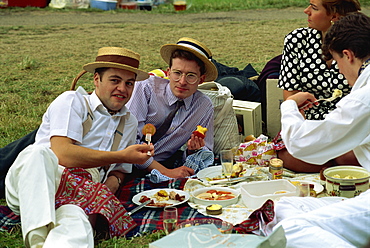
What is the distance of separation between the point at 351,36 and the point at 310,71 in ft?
6.43

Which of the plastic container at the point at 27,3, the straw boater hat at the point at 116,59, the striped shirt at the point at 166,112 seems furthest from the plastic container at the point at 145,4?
the straw boater hat at the point at 116,59

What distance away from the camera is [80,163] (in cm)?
425

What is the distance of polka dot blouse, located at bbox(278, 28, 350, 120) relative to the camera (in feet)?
18.7

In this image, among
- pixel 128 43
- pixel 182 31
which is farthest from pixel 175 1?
pixel 128 43

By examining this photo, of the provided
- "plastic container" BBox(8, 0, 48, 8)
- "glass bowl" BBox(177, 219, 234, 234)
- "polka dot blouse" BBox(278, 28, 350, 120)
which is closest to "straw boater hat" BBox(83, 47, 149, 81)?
"glass bowl" BBox(177, 219, 234, 234)

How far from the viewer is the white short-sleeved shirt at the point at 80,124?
14.2 feet

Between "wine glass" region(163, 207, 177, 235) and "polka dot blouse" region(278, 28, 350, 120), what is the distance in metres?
2.38

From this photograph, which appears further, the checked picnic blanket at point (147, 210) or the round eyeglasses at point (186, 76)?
the round eyeglasses at point (186, 76)

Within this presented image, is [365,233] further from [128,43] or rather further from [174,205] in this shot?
[128,43]

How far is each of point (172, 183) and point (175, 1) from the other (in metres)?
17.0

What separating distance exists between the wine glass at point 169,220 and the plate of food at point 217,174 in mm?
1006

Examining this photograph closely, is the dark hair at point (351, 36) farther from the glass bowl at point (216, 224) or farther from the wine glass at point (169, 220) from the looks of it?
the wine glass at point (169, 220)

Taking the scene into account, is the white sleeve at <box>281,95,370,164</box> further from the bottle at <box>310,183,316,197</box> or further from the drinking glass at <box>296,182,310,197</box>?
the bottle at <box>310,183,316,197</box>

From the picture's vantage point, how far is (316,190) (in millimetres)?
4477
